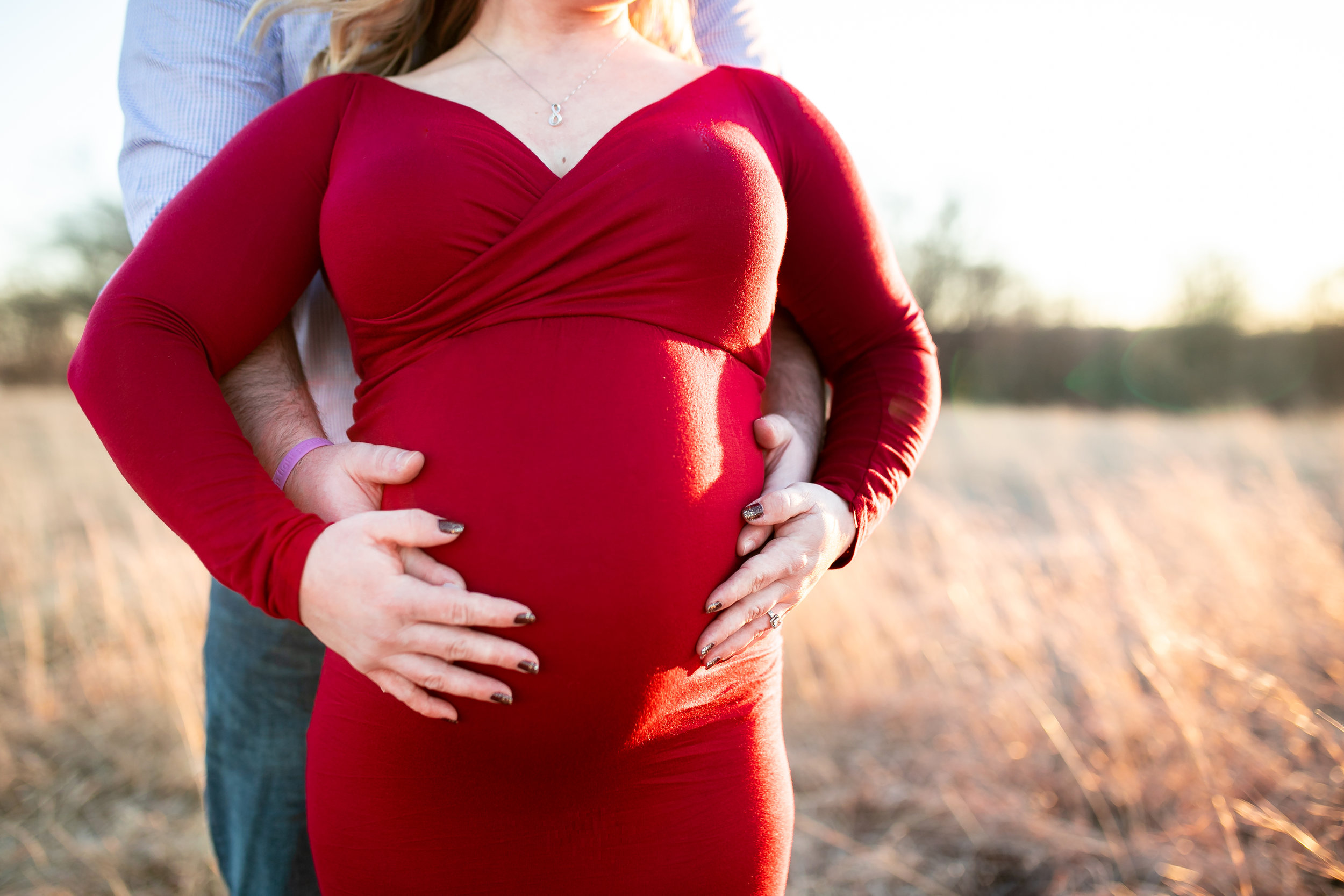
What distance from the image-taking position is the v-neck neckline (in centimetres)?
109

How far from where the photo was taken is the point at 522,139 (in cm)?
114

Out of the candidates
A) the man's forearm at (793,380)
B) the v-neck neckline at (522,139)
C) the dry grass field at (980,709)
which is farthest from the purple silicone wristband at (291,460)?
the dry grass field at (980,709)

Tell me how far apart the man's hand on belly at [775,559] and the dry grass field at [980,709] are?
47.0 inches

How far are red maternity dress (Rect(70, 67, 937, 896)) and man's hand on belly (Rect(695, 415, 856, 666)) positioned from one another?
27mm

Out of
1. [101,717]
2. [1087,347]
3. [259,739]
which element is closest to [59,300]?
[101,717]

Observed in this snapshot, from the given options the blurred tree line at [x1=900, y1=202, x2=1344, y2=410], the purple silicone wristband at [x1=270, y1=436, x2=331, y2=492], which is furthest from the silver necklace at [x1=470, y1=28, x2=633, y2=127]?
the blurred tree line at [x1=900, y1=202, x2=1344, y2=410]

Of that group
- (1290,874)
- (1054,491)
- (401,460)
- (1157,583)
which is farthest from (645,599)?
(1054,491)

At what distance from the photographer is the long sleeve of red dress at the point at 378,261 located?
0.91m

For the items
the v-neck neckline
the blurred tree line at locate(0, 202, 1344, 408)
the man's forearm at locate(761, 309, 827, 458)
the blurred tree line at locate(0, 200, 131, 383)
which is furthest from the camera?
the blurred tree line at locate(0, 202, 1344, 408)

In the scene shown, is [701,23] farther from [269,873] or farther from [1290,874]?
[1290,874]

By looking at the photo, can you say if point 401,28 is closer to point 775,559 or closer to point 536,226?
point 536,226

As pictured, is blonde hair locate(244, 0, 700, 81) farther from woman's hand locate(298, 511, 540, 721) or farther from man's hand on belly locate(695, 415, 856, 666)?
man's hand on belly locate(695, 415, 856, 666)

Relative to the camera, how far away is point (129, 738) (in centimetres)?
295

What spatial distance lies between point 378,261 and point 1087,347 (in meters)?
23.2
